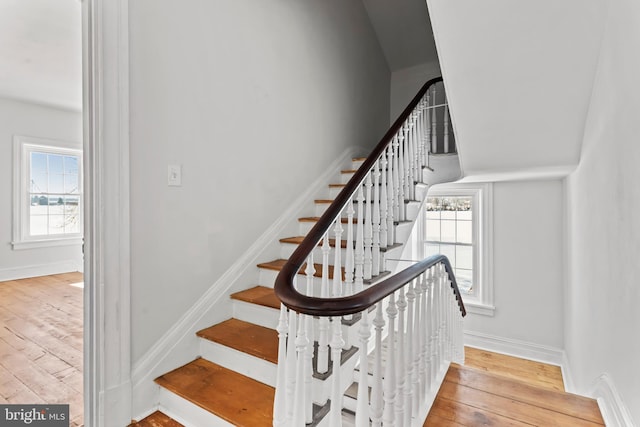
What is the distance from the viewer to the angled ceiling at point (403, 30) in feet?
12.8

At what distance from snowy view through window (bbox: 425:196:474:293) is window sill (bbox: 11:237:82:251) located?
215 inches

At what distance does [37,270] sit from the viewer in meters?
4.70

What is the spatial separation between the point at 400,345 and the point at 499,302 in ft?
10.6

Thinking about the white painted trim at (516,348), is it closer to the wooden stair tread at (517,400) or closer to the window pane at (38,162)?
the wooden stair tread at (517,400)

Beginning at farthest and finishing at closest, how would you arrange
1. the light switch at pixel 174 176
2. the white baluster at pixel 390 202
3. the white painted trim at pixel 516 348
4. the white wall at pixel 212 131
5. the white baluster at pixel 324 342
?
1. the white painted trim at pixel 516 348
2. the white baluster at pixel 390 202
3. the light switch at pixel 174 176
4. the white wall at pixel 212 131
5. the white baluster at pixel 324 342

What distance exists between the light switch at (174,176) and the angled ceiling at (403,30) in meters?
3.43

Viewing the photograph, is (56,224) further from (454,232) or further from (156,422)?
(454,232)

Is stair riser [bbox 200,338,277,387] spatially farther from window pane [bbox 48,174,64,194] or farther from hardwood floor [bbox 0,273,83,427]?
window pane [bbox 48,174,64,194]

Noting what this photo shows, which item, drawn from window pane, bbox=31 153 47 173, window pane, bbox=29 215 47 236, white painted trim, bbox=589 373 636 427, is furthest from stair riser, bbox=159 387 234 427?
window pane, bbox=31 153 47 173

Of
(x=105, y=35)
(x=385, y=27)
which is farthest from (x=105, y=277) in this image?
(x=385, y=27)

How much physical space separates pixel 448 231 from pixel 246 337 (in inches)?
129

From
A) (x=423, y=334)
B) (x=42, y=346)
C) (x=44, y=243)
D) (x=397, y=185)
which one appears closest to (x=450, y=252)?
(x=397, y=185)

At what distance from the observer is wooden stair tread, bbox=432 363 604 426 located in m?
1.65

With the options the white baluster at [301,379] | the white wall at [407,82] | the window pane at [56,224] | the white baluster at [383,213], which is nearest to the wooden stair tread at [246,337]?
the white baluster at [301,379]
